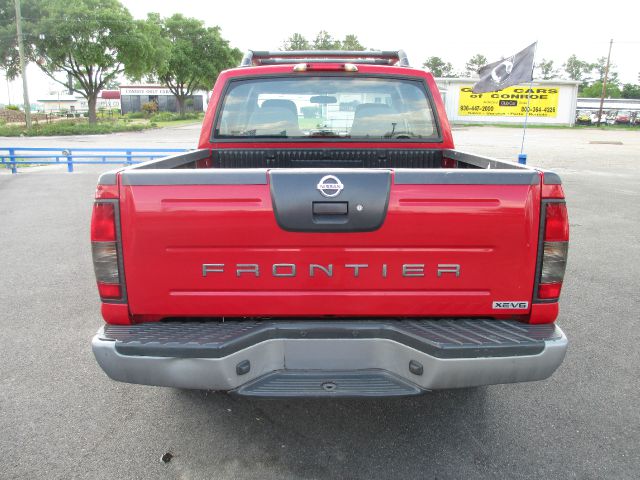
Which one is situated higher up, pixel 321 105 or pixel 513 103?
pixel 513 103

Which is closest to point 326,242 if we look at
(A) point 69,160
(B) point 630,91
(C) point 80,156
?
(A) point 69,160

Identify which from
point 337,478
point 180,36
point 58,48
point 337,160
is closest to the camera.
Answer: point 337,478

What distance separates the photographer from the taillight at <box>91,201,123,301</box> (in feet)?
8.02

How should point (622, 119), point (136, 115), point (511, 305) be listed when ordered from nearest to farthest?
1. point (511, 305)
2. point (622, 119)
3. point (136, 115)

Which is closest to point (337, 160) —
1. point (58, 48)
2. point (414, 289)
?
point (414, 289)

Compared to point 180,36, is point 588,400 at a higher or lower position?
lower

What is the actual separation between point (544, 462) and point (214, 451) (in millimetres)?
1793

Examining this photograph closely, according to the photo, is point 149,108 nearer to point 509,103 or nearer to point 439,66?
point 509,103

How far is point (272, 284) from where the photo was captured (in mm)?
2480

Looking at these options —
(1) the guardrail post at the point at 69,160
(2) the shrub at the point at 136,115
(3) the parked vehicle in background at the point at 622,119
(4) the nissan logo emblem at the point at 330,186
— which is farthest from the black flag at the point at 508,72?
(3) the parked vehicle in background at the point at 622,119

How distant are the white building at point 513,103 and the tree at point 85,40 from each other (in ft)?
Answer: 88.8

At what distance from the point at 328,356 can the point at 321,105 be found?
2.49 m

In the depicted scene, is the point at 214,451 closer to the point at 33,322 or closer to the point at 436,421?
the point at 436,421

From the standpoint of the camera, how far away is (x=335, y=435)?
3.03m
